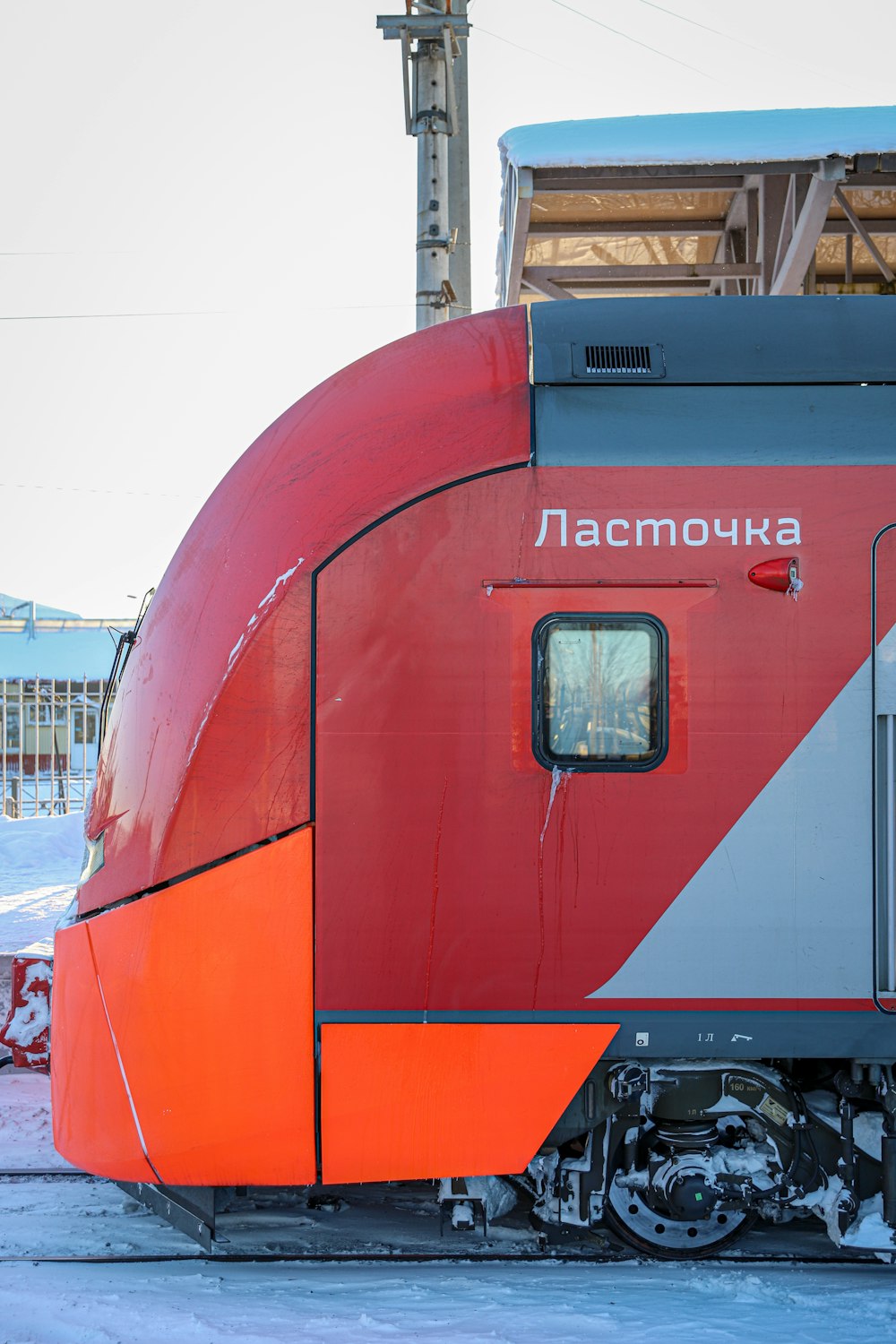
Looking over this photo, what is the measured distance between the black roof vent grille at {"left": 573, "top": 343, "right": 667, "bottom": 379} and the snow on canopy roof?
7.98 feet

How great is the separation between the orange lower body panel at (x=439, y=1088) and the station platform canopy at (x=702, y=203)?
4.59 metres

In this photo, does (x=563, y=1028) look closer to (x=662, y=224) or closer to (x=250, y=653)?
(x=250, y=653)

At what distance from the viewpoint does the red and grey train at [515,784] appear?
381 centimetres

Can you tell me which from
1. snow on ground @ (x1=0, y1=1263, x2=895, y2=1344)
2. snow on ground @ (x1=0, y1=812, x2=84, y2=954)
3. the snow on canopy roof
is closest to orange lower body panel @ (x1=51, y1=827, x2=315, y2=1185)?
snow on ground @ (x1=0, y1=1263, x2=895, y2=1344)

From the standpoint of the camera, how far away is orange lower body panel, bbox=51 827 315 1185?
12.5ft

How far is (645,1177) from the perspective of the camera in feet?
13.5

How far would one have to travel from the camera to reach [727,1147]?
415 centimetres

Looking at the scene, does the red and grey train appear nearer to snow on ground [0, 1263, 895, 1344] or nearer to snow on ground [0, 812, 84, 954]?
snow on ground [0, 1263, 895, 1344]

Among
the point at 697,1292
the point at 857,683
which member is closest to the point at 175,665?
the point at 857,683

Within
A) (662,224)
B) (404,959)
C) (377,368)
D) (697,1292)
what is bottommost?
(697,1292)

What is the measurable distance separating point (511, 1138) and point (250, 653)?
1.92m

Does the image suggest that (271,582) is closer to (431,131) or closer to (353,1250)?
(353,1250)

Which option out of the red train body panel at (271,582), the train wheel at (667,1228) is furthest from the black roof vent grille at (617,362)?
the train wheel at (667,1228)

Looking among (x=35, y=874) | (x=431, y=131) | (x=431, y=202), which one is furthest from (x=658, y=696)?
(x=35, y=874)
